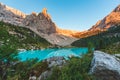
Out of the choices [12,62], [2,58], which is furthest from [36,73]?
[12,62]

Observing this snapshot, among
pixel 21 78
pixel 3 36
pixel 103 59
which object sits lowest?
pixel 21 78

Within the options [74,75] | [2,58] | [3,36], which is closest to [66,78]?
[74,75]

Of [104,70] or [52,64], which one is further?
[52,64]

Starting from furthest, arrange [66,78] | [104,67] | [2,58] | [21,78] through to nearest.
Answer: [2,58], [21,78], [104,67], [66,78]

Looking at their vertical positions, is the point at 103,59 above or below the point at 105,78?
above

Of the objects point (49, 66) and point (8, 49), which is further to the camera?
point (8, 49)

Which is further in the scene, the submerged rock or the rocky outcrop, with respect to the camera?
the submerged rock

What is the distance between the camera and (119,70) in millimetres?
16109

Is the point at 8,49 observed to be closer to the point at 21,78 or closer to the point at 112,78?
the point at 21,78

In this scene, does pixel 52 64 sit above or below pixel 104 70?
above

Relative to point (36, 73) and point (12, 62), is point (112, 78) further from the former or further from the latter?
point (12, 62)

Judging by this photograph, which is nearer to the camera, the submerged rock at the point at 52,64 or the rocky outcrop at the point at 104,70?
the rocky outcrop at the point at 104,70

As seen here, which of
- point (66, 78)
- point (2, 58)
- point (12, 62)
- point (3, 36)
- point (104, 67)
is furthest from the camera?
point (3, 36)

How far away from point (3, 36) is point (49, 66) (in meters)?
20.5
